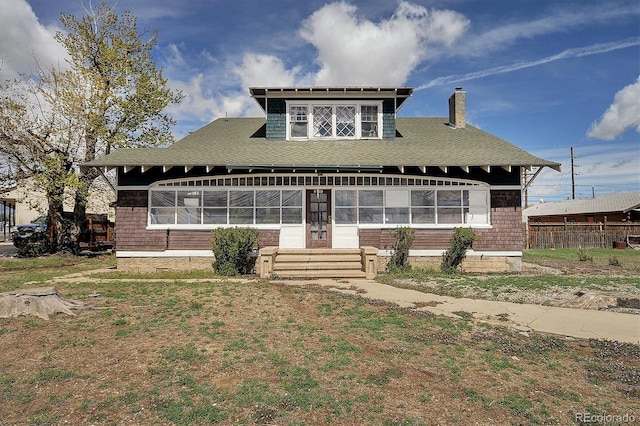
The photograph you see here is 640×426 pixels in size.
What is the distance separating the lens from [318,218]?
13680mm

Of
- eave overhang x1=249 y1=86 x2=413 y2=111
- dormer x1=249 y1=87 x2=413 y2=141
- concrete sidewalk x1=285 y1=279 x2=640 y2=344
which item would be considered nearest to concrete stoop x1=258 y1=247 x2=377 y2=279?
concrete sidewalk x1=285 y1=279 x2=640 y2=344

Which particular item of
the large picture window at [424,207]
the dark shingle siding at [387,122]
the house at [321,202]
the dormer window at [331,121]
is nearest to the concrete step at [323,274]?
the house at [321,202]

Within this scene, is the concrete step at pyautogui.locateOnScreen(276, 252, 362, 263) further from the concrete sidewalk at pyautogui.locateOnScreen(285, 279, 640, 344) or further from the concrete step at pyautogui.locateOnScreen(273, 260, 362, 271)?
the concrete sidewalk at pyautogui.locateOnScreen(285, 279, 640, 344)

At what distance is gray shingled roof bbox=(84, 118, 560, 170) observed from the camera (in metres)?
12.8

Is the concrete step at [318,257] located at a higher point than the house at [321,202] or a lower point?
lower

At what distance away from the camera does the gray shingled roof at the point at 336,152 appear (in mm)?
12773

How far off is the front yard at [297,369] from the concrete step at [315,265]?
13.8 ft

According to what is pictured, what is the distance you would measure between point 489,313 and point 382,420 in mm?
4705

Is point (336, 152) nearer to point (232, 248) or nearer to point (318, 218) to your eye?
point (318, 218)

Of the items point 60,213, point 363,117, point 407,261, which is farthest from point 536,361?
point 60,213

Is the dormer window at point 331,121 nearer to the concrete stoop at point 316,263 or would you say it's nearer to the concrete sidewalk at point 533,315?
the concrete stoop at point 316,263

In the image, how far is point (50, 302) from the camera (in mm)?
7297

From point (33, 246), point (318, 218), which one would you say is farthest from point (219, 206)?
point (33, 246)

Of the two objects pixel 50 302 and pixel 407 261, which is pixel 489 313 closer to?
pixel 407 261
